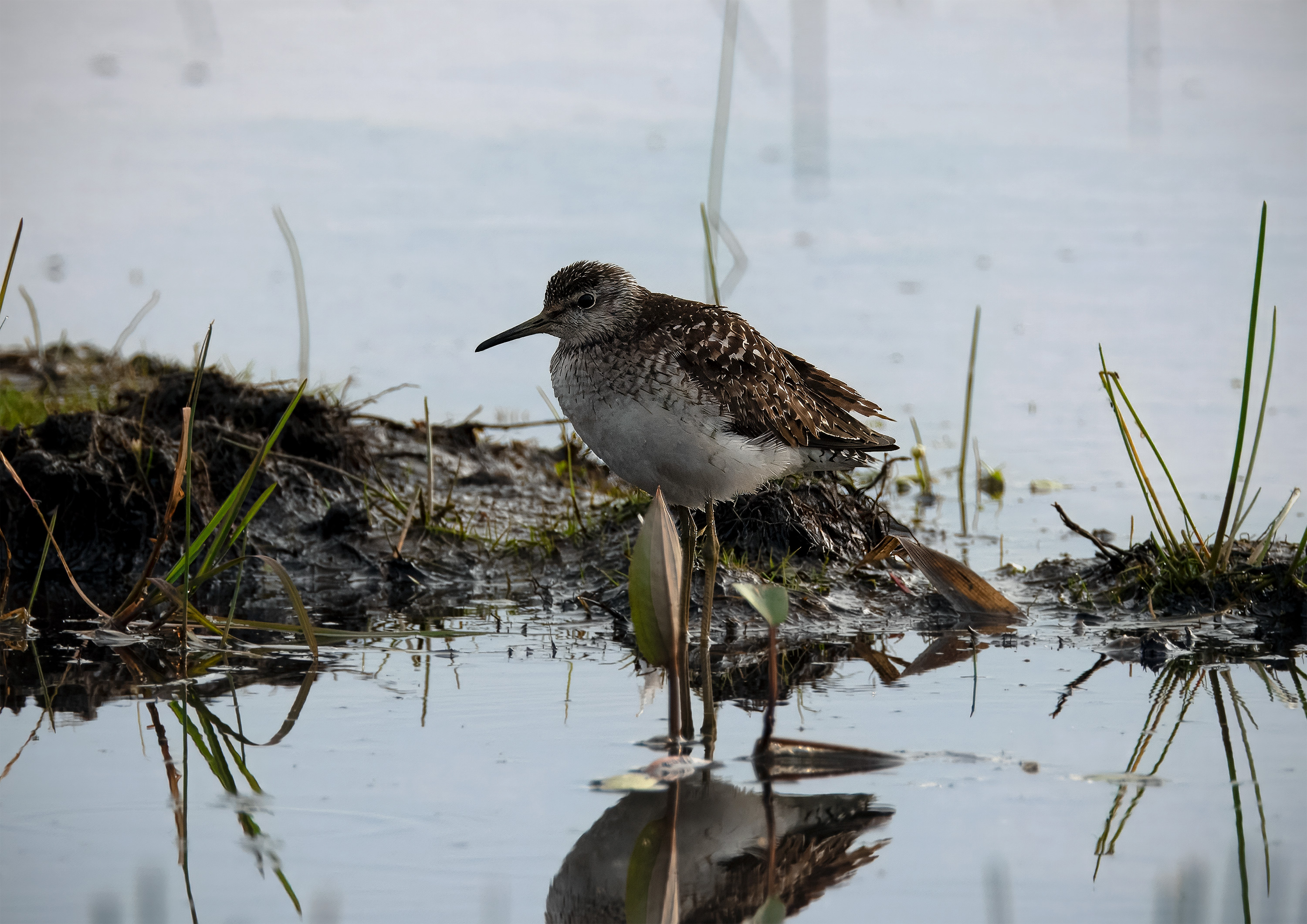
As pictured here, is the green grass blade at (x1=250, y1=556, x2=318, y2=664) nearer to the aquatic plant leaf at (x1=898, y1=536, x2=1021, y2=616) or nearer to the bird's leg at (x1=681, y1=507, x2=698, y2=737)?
the bird's leg at (x1=681, y1=507, x2=698, y2=737)

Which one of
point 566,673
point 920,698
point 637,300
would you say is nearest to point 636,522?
point 637,300

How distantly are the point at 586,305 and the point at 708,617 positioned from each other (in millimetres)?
1573

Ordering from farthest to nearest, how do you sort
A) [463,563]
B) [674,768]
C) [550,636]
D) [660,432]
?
[463,563] → [550,636] → [660,432] → [674,768]

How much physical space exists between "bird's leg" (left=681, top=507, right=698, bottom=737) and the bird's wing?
67 cm

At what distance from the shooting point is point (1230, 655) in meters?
5.29

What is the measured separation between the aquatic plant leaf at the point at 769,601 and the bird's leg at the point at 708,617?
0.53m

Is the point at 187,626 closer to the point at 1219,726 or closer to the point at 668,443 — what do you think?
the point at 668,443

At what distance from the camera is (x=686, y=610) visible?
4.87 metres

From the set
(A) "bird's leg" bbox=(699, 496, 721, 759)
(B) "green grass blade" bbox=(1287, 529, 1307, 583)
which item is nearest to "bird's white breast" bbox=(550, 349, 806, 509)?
(A) "bird's leg" bbox=(699, 496, 721, 759)

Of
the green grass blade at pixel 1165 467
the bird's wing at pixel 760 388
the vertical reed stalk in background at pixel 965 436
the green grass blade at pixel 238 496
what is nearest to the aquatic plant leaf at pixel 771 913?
the green grass blade at pixel 238 496

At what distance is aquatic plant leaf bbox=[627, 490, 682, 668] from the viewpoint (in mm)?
4391

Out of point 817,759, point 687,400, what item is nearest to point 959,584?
point 687,400

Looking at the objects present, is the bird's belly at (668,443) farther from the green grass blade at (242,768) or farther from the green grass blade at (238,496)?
the green grass blade at (242,768)

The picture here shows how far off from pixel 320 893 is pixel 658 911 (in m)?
0.85
